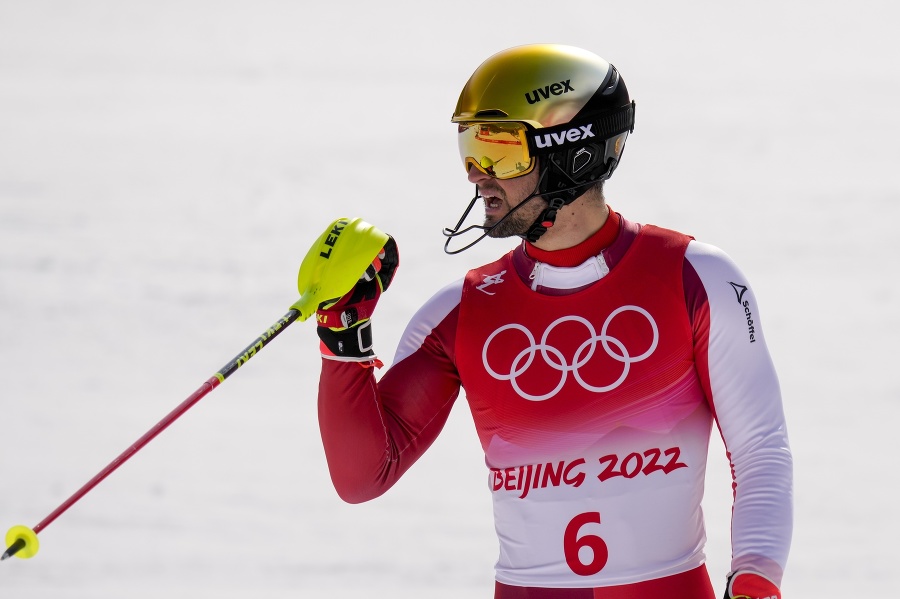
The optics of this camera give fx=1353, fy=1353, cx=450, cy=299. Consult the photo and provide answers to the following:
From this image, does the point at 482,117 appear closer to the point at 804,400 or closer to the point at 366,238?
the point at 366,238

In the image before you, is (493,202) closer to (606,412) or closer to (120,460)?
(606,412)

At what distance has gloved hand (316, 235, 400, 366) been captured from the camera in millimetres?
2758

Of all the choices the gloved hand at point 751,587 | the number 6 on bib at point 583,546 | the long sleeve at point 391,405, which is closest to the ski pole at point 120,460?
the long sleeve at point 391,405

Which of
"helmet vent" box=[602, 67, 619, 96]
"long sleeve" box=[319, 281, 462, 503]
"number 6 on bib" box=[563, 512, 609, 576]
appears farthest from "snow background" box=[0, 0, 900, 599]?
"helmet vent" box=[602, 67, 619, 96]

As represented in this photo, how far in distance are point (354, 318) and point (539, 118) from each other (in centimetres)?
56

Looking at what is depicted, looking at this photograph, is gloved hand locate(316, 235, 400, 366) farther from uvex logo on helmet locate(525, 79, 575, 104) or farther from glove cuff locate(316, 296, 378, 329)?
uvex logo on helmet locate(525, 79, 575, 104)

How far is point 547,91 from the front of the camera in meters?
2.78

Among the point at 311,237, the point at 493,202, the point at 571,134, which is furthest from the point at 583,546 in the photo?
the point at 311,237

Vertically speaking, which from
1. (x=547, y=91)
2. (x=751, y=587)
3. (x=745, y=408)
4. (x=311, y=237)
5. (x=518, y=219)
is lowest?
(x=751, y=587)

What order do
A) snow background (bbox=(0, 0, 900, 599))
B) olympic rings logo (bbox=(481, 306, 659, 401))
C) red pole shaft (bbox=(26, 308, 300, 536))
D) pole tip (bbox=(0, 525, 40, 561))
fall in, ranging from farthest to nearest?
snow background (bbox=(0, 0, 900, 599)) < olympic rings logo (bbox=(481, 306, 659, 401)) < red pole shaft (bbox=(26, 308, 300, 536)) < pole tip (bbox=(0, 525, 40, 561))

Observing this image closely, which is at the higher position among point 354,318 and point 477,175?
point 477,175

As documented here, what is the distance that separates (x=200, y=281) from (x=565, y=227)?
15.2 feet

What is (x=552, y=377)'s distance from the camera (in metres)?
2.71

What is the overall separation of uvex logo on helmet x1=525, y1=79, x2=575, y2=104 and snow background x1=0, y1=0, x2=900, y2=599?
8.13ft
